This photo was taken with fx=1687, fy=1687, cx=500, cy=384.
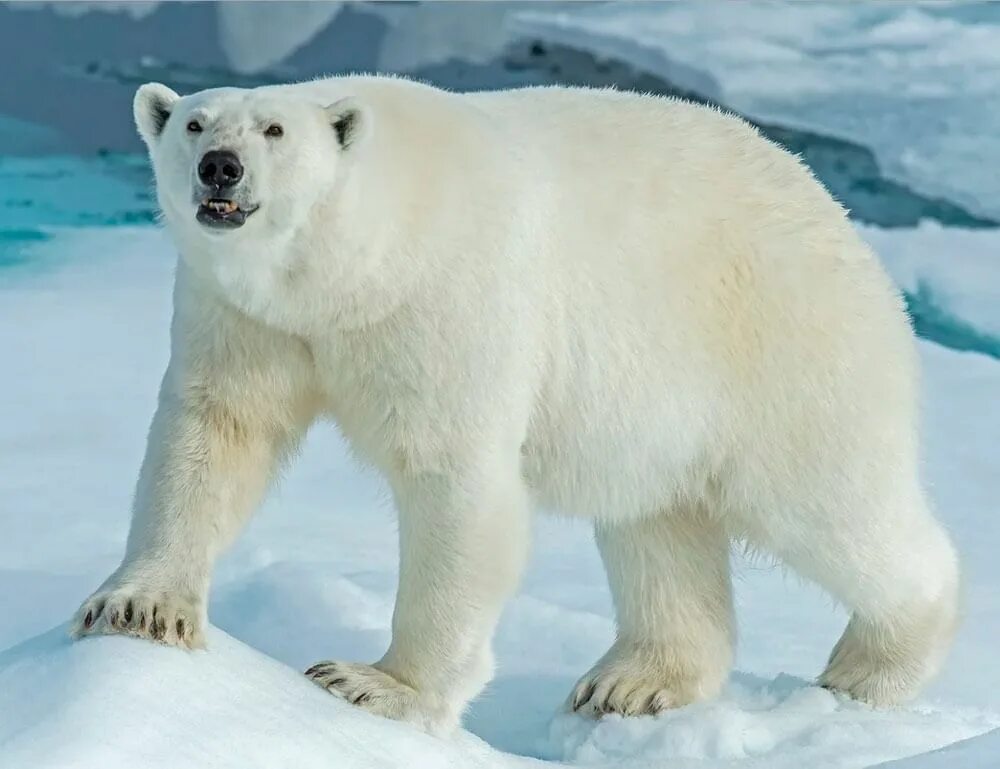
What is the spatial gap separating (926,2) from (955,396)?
14.1 feet

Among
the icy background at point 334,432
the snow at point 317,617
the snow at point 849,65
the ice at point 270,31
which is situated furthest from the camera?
the ice at point 270,31

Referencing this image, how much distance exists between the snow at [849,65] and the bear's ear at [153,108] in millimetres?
7858

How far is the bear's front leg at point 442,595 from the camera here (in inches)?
136

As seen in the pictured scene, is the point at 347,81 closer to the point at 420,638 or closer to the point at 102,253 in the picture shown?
the point at 420,638

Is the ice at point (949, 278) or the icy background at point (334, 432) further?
the ice at point (949, 278)

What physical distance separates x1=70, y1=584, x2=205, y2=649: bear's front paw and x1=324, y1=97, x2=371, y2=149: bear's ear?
3.15ft

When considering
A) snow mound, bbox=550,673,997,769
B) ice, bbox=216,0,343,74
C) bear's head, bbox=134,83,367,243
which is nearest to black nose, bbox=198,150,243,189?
bear's head, bbox=134,83,367,243

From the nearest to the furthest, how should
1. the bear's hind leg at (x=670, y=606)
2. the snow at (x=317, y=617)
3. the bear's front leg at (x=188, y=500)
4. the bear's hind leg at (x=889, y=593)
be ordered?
the snow at (x=317, y=617), the bear's front leg at (x=188, y=500), the bear's hind leg at (x=889, y=593), the bear's hind leg at (x=670, y=606)

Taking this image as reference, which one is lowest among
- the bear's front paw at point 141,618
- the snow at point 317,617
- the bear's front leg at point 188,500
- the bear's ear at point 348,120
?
the snow at point 317,617

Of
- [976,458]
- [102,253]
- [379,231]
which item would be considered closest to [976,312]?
[976,458]

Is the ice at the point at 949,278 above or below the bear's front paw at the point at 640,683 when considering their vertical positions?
above

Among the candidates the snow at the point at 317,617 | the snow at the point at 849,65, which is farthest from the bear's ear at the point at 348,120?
the snow at the point at 849,65

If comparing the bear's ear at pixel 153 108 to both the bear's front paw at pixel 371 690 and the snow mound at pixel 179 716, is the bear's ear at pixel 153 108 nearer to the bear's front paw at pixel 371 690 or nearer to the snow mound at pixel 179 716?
the snow mound at pixel 179 716

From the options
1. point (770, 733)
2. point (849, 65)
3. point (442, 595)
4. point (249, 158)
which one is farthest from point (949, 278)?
point (249, 158)
